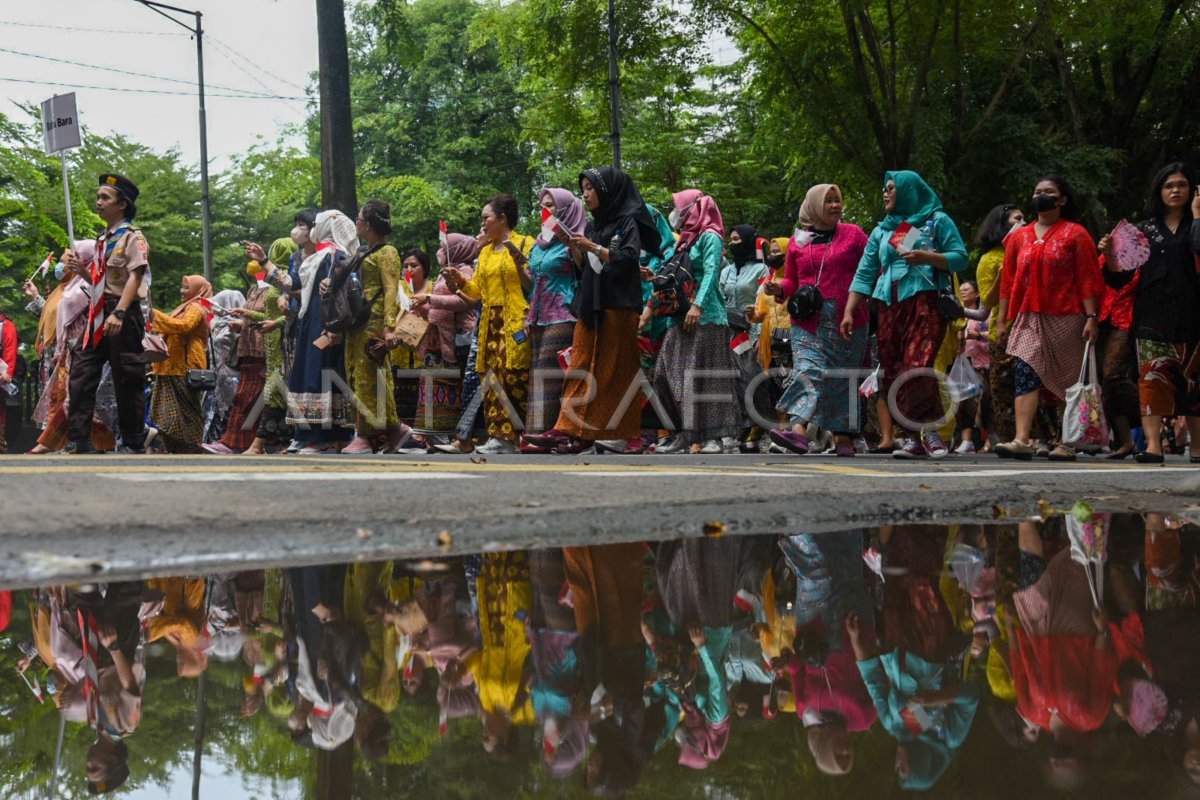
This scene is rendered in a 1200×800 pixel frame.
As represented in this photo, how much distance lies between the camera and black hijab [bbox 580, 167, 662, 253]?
8859mm

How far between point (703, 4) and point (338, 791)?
18258 millimetres

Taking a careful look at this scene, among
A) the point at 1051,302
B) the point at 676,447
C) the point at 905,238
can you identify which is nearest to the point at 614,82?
the point at 676,447

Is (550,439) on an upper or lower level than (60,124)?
lower

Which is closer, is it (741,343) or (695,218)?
(695,218)

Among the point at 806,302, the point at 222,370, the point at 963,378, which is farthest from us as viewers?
the point at 222,370

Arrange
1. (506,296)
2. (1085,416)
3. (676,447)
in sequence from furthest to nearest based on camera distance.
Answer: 1. (676,447)
2. (506,296)
3. (1085,416)

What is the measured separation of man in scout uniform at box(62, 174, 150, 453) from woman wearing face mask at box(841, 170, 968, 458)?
495 cm

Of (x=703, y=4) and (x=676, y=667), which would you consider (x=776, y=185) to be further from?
(x=676, y=667)

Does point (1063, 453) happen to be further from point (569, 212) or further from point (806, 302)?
point (569, 212)

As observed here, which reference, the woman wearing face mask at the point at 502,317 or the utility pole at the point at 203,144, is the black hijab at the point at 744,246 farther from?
the utility pole at the point at 203,144

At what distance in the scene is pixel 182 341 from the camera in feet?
35.6

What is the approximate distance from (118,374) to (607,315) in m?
3.47

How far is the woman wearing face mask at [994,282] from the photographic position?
975cm

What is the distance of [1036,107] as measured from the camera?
19969 mm
